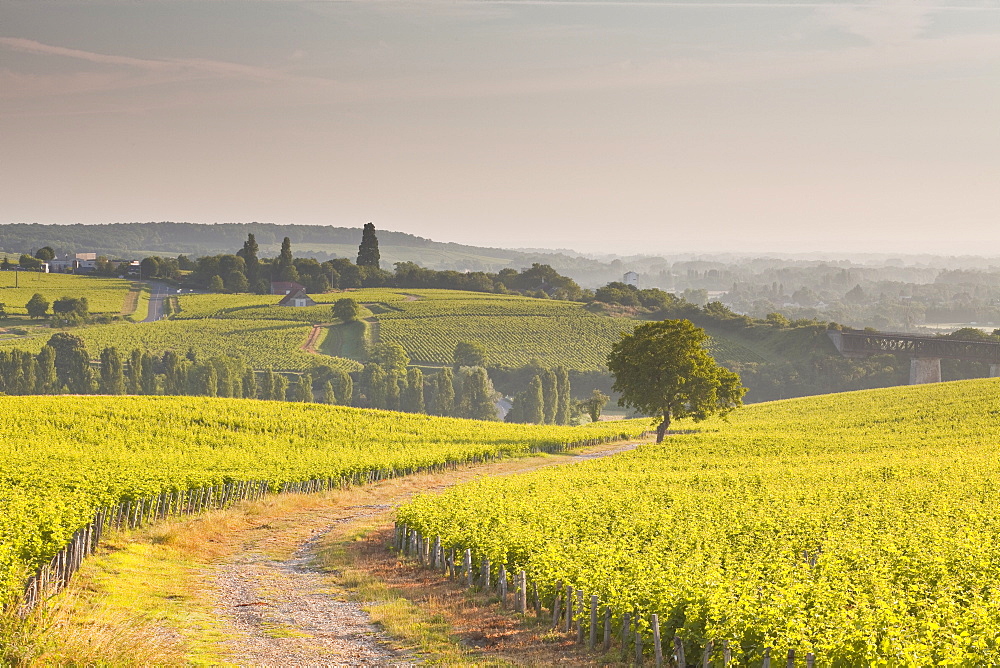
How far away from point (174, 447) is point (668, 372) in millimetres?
36080

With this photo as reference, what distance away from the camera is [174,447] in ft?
174

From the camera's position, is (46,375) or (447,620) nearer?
(447,620)

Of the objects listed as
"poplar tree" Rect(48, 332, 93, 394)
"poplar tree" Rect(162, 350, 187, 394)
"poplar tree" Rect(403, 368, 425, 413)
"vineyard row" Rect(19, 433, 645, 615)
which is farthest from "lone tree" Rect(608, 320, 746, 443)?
"poplar tree" Rect(48, 332, 93, 394)

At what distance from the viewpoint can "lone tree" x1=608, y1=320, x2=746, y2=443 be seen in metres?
66.6

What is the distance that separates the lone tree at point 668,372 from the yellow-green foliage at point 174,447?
27.0 ft

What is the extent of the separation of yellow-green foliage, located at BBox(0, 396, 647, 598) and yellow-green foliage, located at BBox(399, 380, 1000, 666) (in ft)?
36.6

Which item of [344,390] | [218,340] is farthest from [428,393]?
[218,340]

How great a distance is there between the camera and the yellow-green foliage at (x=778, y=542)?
48.6 feet

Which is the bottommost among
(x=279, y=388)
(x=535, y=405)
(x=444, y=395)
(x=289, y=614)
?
(x=535, y=405)

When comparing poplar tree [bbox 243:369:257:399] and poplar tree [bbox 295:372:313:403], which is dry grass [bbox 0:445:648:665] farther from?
poplar tree [bbox 243:369:257:399]

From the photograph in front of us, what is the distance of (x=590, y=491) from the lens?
119 feet

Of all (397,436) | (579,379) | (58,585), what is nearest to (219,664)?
(58,585)

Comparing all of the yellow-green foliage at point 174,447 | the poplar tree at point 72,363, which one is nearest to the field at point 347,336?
the poplar tree at point 72,363

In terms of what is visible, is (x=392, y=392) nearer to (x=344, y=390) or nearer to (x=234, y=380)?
(x=344, y=390)
